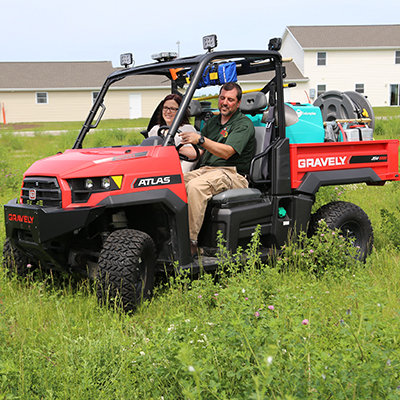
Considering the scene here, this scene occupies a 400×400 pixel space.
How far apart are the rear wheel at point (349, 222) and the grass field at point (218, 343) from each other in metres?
0.49

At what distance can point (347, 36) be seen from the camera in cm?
3678

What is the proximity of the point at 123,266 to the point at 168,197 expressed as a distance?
2.14ft

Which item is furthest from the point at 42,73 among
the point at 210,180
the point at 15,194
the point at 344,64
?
the point at 210,180

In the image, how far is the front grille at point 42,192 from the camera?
12.6 ft

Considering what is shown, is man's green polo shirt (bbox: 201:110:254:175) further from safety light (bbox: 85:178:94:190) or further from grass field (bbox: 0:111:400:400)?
safety light (bbox: 85:178:94:190)

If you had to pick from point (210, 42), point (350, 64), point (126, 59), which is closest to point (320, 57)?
point (350, 64)

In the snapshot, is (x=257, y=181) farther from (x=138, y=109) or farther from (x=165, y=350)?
(x=138, y=109)

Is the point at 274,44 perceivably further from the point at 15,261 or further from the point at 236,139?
the point at 15,261

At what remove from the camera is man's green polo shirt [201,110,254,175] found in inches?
181

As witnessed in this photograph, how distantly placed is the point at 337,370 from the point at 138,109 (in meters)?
35.4

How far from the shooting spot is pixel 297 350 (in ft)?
7.17

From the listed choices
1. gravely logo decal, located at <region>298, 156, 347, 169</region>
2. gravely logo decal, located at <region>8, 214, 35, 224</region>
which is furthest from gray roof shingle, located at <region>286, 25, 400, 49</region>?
gravely logo decal, located at <region>8, 214, 35, 224</region>

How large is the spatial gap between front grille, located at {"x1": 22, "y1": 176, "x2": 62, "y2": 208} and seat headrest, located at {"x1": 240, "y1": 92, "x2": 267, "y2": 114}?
204 cm

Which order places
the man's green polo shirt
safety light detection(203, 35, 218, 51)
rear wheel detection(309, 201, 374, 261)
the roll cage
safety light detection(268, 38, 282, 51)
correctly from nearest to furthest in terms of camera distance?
the roll cage
safety light detection(203, 35, 218, 51)
the man's green polo shirt
safety light detection(268, 38, 282, 51)
rear wheel detection(309, 201, 374, 261)
